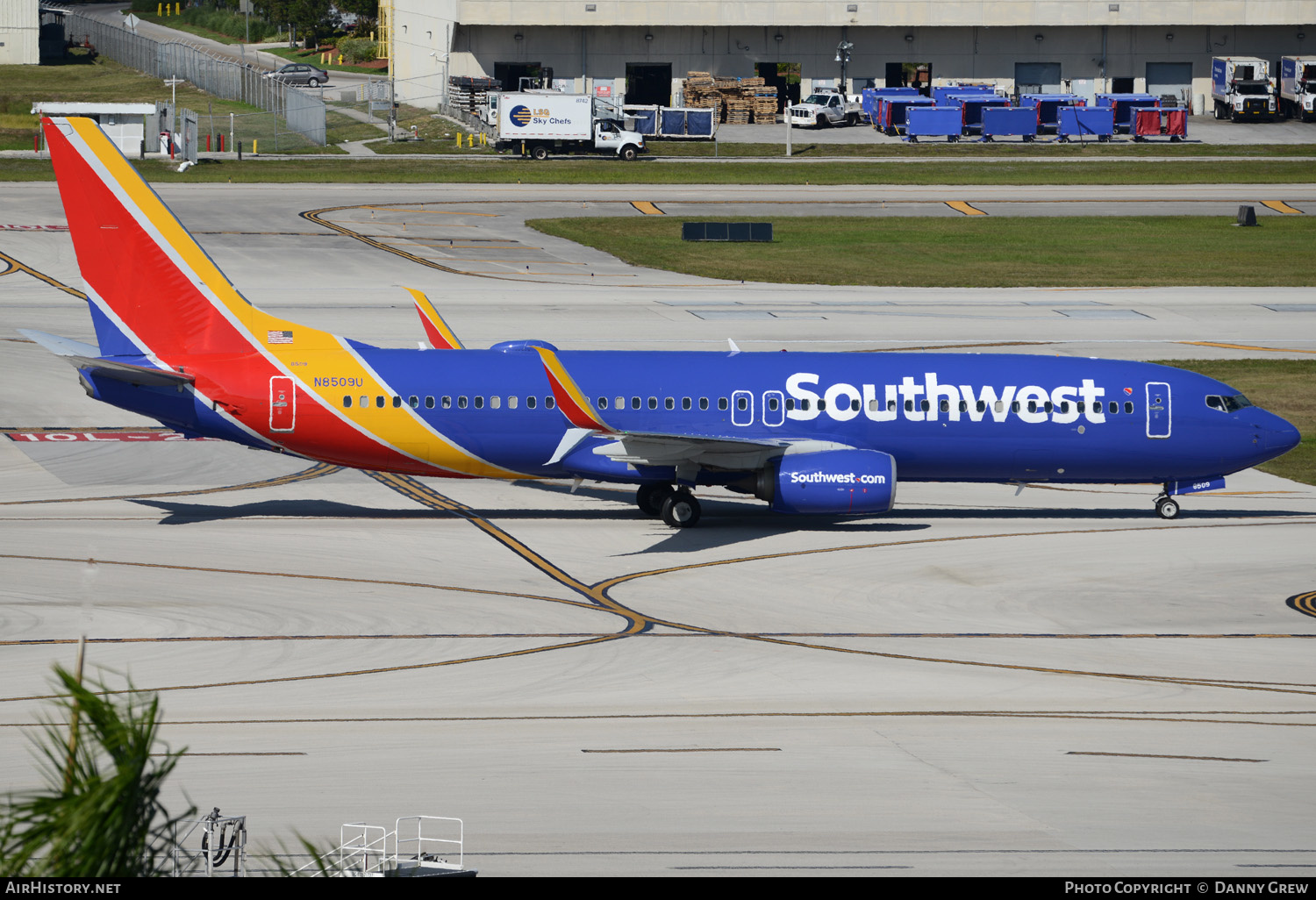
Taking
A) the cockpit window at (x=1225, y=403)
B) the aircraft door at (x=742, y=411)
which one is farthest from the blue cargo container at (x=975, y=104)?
the aircraft door at (x=742, y=411)

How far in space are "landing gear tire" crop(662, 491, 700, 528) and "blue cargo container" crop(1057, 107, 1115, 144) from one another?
9850 centimetres

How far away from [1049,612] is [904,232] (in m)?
60.2

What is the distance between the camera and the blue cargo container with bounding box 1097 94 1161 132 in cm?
12750

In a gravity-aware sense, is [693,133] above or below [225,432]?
above

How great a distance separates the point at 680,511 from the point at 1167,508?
13258mm

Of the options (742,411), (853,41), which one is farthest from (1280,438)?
(853,41)

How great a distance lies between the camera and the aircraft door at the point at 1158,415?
3950 centimetres

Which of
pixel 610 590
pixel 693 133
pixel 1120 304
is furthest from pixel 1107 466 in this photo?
pixel 693 133

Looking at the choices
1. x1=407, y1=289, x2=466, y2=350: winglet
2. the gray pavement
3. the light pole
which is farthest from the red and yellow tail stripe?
the light pole

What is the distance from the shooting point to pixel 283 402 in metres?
37.2

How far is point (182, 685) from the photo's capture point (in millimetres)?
26266

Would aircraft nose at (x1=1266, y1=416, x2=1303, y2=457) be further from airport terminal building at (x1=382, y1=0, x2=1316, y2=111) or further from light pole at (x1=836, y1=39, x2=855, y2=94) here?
airport terminal building at (x1=382, y1=0, x2=1316, y2=111)

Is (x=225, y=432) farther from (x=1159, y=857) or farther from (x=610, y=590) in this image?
(x=1159, y=857)

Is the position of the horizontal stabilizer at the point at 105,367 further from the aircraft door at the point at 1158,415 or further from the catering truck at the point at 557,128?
the catering truck at the point at 557,128
